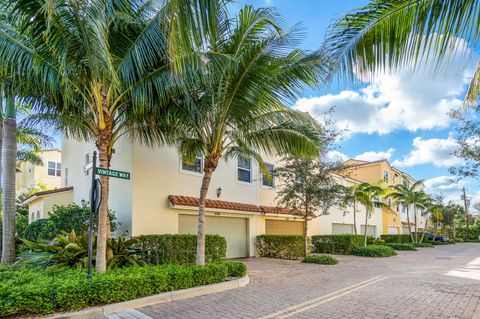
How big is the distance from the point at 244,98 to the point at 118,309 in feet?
20.1

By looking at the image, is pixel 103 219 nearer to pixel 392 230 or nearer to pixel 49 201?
pixel 49 201

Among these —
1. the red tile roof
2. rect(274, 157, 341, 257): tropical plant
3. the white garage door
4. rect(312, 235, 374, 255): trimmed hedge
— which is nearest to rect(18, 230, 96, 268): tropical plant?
the red tile roof

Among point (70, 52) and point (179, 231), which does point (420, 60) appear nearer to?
point (70, 52)

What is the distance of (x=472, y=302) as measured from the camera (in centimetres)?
850

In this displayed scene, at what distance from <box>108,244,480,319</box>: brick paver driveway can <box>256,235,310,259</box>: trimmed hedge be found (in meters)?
5.22

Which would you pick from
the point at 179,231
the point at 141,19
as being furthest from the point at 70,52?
the point at 179,231

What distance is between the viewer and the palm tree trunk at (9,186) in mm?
11508

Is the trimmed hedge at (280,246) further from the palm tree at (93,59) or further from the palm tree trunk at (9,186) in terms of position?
the palm tree trunk at (9,186)

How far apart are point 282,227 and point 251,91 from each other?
47.2 feet

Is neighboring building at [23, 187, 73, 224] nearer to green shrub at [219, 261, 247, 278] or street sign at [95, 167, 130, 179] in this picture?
street sign at [95, 167, 130, 179]

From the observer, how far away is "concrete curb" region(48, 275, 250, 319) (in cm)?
672

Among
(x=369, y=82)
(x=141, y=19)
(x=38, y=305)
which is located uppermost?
(x=141, y=19)

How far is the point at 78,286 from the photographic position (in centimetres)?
692

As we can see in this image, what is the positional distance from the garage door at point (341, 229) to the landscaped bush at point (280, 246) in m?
9.62
